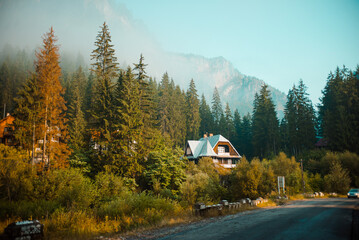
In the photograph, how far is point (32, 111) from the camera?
2220 centimetres

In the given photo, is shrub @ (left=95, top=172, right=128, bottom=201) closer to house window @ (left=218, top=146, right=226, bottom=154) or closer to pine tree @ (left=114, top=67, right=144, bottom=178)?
pine tree @ (left=114, top=67, right=144, bottom=178)

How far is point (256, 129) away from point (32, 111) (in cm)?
5530

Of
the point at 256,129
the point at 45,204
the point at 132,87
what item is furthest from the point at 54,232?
the point at 256,129

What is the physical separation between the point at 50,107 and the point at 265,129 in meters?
53.1

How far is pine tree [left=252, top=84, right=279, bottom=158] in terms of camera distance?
189 ft

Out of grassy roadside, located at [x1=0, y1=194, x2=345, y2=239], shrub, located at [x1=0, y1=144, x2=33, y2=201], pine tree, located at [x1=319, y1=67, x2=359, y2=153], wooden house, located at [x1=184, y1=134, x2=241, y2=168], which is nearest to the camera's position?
grassy roadside, located at [x1=0, y1=194, x2=345, y2=239]

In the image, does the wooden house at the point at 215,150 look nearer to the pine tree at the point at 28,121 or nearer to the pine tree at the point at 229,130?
the pine tree at the point at 229,130

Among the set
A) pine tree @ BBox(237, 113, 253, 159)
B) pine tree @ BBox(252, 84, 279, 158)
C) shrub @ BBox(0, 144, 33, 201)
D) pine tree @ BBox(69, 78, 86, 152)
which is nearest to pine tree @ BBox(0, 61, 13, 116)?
pine tree @ BBox(69, 78, 86, 152)

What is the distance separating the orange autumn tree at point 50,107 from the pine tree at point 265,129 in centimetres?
5042

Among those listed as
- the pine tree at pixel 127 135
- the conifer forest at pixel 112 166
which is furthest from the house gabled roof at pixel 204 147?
the pine tree at pixel 127 135

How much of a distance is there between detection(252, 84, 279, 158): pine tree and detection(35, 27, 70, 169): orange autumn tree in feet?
165

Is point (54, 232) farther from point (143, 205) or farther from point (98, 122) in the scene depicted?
point (98, 122)

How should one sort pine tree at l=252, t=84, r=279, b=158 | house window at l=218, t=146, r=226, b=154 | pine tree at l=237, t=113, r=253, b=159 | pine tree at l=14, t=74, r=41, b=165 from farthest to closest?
1. pine tree at l=237, t=113, r=253, b=159
2. pine tree at l=252, t=84, r=279, b=158
3. house window at l=218, t=146, r=226, b=154
4. pine tree at l=14, t=74, r=41, b=165

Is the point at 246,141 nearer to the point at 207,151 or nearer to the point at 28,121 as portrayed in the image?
the point at 207,151
